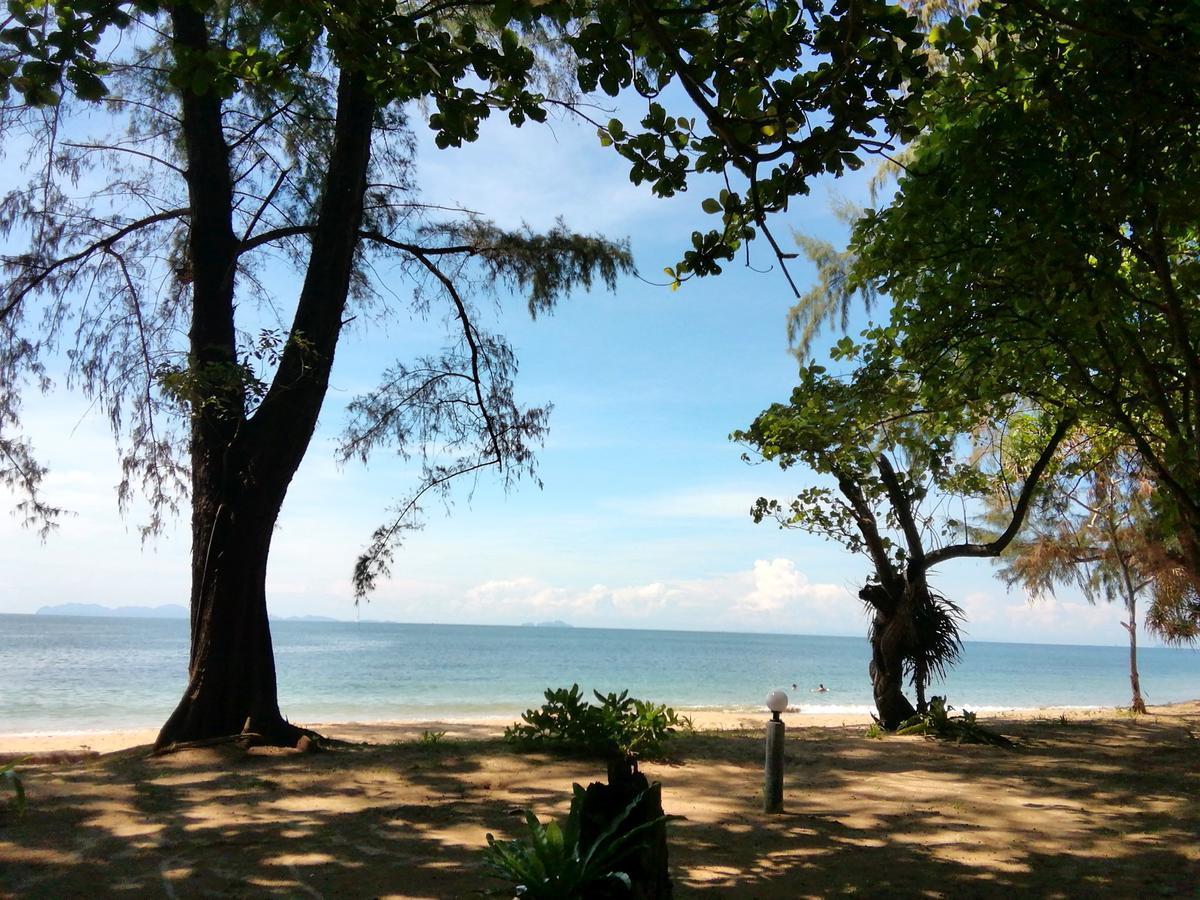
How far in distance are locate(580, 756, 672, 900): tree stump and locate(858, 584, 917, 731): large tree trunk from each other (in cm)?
638

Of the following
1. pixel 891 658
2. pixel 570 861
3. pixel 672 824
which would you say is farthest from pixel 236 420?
pixel 891 658

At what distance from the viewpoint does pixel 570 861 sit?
347 cm

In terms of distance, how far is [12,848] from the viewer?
461cm

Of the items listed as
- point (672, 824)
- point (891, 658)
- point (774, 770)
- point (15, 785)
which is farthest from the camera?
point (891, 658)

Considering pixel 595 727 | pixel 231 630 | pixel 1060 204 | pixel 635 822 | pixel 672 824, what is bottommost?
pixel 672 824

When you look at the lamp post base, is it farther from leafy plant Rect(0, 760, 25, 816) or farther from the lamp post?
leafy plant Rect(0, 760, 25, 816)

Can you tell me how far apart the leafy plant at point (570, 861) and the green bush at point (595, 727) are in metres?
3.32

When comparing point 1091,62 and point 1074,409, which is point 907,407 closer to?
point 1074,409

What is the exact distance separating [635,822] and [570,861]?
0.96 feet

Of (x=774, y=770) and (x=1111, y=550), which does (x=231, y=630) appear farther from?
(x=1111, y=550)

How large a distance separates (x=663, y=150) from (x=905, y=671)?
7.63 m

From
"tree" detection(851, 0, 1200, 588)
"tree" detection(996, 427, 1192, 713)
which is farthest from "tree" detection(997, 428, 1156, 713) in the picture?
"tree" detection(851, 0, 1200, 588)

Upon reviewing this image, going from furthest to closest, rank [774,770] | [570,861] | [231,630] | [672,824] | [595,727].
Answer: [231,630] → [595,727] → [774,770] → [672,824] → [570,861]

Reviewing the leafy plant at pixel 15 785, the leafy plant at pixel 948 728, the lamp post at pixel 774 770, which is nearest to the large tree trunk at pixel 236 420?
the leafy plant at pixel 15 785
